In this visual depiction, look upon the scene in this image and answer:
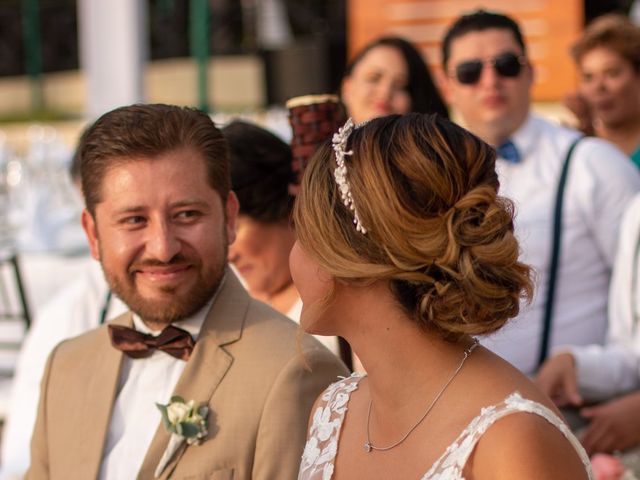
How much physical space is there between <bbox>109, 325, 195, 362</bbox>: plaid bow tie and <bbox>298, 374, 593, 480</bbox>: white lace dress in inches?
15.0

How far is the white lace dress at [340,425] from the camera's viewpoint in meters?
1.91

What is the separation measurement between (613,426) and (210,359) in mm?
1451

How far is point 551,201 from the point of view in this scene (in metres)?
4.04

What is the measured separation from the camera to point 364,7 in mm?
12859

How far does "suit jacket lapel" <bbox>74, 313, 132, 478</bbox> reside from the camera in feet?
8.50

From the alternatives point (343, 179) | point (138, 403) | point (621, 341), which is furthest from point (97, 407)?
point (621, 341)

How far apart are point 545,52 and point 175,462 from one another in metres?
9.93

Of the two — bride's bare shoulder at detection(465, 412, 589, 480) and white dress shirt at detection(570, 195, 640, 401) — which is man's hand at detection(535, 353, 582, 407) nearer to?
white dress shirt at detection(570, 195, 640, 401)

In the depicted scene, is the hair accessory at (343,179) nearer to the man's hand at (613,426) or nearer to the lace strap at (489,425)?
the lace strap at (489,425)

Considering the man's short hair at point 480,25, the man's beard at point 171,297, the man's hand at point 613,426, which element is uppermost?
the man's short hair at point 480,25

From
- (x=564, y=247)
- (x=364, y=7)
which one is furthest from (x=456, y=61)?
(x=364, y=7)

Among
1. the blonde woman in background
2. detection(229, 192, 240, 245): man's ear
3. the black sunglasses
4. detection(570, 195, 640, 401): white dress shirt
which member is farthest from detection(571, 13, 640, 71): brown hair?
detection(229, 192, 240, 245): man's ear

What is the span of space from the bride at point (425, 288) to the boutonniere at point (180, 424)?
44 centimetres

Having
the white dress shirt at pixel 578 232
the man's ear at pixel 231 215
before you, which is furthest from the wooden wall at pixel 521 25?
the man's ear at pixel 231 215
